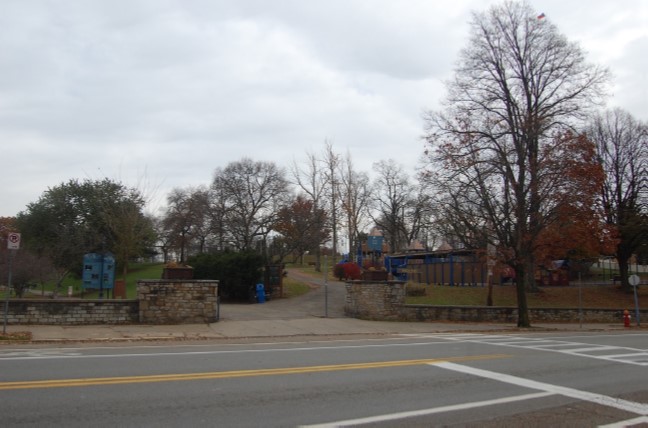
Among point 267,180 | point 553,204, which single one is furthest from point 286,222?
point 553,204

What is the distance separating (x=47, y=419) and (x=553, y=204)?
2291cm

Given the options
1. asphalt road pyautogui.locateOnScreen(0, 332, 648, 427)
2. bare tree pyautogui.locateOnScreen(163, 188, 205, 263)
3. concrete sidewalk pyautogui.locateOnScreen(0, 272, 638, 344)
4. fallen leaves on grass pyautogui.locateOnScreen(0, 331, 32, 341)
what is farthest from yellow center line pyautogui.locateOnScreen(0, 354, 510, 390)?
bare tree pyautogui.locateOnScreen(163, 188, 205, 263)

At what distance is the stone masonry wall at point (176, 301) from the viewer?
1808 centimetres

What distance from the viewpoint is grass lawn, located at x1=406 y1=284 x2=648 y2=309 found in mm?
30641

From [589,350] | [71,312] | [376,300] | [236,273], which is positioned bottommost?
[589,350]

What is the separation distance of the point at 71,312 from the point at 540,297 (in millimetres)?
27356

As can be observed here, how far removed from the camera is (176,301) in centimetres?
1844

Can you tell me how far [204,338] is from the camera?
15.1 m

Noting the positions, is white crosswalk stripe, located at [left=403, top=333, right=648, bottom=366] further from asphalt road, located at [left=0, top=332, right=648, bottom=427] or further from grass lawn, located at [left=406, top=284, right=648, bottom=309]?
grass lawn, located at [left=406, top=284, right=648, bottom=309]

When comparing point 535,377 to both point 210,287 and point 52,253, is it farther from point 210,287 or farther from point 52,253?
point 52,253

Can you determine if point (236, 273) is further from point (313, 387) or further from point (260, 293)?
point (313, 387)

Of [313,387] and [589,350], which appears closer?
[313,387]

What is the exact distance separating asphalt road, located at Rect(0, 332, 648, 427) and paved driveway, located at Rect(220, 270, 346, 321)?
9046 millimetres

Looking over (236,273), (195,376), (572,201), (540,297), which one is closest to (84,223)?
(236,273)
